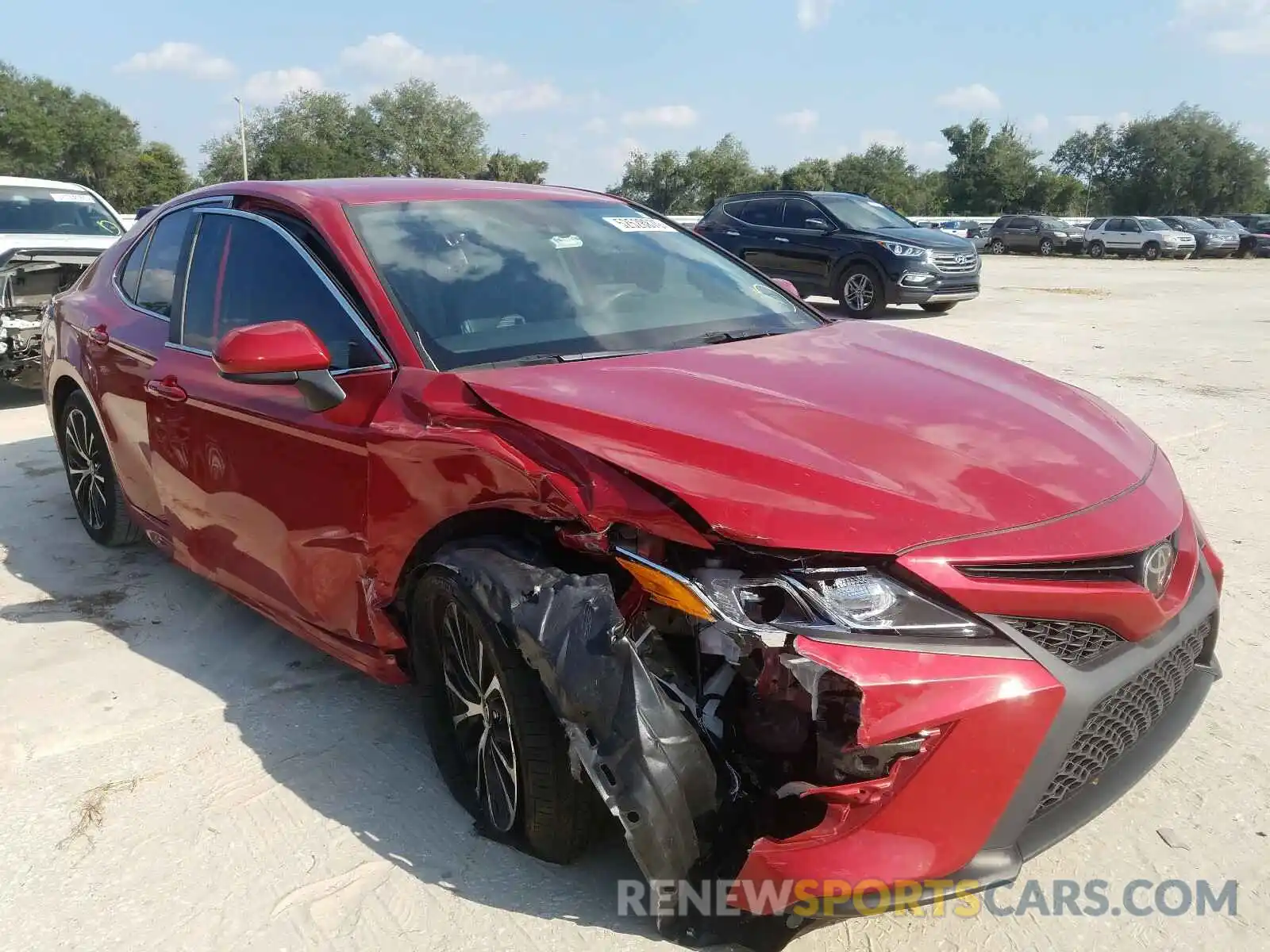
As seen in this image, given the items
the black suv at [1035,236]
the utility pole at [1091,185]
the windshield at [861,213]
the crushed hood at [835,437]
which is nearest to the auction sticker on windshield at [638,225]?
the crushed hood at [835,437]

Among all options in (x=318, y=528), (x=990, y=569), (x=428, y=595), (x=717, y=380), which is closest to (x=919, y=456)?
Answer: (x=990, y=569)

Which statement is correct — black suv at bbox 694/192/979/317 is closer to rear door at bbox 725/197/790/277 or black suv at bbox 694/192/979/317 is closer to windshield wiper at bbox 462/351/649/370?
rear door at bbox 725/197/790/277

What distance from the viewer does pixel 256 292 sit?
10.8 ft

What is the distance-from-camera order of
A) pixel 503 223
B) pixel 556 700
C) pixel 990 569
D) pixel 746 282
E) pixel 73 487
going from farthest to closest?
1. pixel 73 487
2. pixel 746 282
3. pixel 503 223
4. pixel 556 700
5. pixel 990 569

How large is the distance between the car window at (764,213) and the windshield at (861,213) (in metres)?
0.63

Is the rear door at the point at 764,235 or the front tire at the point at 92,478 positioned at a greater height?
the rear door at the point at 764,235

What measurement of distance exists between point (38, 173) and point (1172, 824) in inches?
2417

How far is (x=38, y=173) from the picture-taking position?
52.2 m

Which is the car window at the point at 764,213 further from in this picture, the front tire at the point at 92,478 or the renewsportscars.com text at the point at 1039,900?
the renewsportscars.com text at the point at 1039,900

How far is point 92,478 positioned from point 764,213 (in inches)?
470

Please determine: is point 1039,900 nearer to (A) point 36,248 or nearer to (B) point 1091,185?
(A) point 36,248

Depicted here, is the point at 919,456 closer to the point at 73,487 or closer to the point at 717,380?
the point at 717,380

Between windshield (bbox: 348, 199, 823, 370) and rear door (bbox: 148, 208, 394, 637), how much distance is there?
0.20 meters

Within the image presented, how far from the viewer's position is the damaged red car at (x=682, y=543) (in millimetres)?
1877
